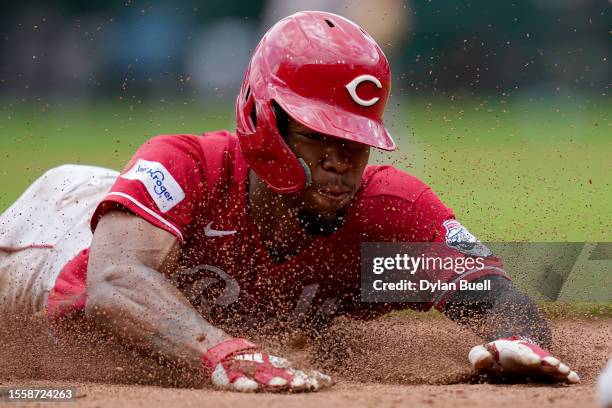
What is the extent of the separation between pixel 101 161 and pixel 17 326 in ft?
32.3

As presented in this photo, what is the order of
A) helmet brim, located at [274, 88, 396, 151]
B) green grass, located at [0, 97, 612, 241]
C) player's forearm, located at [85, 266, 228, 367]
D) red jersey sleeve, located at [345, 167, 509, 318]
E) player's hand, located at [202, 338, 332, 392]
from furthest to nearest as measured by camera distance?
green grass, located at [0, 97, 612, 241] → red jersey sleeve, located at [345, 167, 509, 318] → helmet brim, located at [274, 88, 396, 151] → player's forearm, located at [85, 266, 228, 367] → player's hand, located at [202, 338, 332, 392]

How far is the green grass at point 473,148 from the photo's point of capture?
1120cm

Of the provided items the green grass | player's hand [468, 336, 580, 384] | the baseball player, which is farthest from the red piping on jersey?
the green grass

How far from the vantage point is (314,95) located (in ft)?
15.3

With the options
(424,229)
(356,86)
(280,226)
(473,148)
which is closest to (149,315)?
(280,226)

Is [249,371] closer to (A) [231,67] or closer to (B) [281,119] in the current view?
(B) [281,119]

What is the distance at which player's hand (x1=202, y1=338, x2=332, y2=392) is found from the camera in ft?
12.9

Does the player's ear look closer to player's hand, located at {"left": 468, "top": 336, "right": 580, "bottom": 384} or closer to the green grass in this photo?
player's hand, located at {"left": 468, "top": 336, "right": 580, "bottom": 384}

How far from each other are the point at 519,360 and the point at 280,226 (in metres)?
1.30

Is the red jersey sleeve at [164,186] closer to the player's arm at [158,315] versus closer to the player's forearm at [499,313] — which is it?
the player's arm at [158,315]

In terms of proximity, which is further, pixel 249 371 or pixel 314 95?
pixel 314 95

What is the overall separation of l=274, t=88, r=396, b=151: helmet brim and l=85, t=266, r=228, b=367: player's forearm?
0.95m

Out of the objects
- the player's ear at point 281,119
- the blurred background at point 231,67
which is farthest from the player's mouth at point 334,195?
the blurred background at point 231,67

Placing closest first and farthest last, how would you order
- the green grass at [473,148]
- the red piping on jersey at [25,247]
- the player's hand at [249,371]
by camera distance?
1. the player's hand at [249,371]
2. the red piping on jersey at [25,247]
3. the green grass at [473,148]
